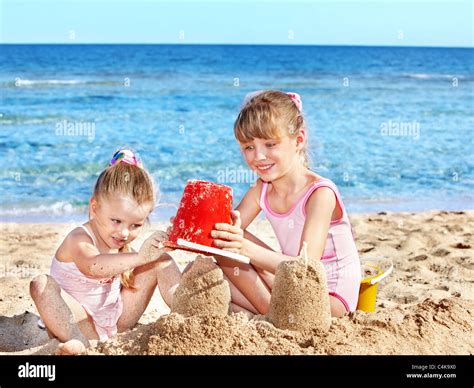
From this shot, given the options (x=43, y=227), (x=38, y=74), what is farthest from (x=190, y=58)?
(x=43, y=227)

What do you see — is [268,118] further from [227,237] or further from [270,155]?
[227,237]

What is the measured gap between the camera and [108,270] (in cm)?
348

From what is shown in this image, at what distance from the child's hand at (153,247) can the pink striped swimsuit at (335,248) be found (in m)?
0.79

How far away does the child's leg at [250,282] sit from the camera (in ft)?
12.0

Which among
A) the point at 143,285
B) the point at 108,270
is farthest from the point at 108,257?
the point at 143,285

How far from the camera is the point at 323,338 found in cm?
312

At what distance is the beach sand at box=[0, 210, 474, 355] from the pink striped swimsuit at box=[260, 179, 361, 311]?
170mm

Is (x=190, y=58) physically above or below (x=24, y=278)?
above

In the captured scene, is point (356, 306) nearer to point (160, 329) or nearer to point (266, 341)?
point (266, 341)

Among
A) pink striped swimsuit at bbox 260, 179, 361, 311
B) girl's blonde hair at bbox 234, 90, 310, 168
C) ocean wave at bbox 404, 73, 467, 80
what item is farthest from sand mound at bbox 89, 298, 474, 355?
ocean wave at bbox 404, 73, 467, 80

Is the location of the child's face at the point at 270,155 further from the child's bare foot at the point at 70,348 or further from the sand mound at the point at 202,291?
the child's bare foot at the point at 70,348

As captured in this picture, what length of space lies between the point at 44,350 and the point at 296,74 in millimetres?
27027

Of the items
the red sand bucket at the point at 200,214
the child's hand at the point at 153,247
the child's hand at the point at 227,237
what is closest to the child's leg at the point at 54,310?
the child's hand at the point at 153,247

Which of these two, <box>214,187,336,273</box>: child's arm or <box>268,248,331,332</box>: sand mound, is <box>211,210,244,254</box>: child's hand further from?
<box>268,248,331,332</box>: sand mound
